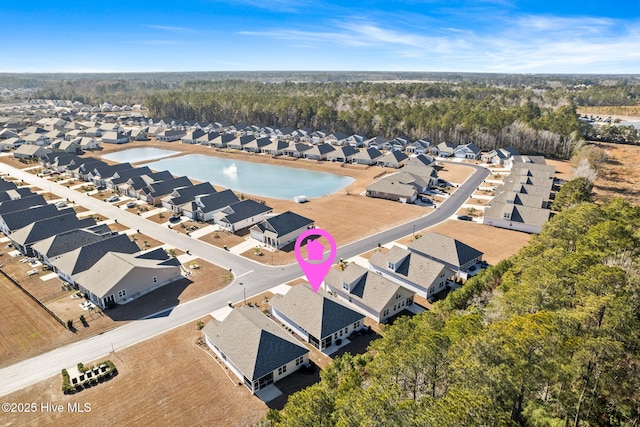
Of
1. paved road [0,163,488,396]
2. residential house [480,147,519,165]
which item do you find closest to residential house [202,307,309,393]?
paved road [0,163,488,396]

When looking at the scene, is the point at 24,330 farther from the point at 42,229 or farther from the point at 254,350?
the point at 254,350

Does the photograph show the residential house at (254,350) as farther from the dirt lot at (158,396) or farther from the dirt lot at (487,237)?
the dirt lot at (487,237)

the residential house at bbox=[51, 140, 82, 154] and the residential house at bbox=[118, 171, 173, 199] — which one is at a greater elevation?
the residential house at bbox=[51, 140, 82, 154]

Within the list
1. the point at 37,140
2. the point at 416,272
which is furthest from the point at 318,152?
the point at 37,140

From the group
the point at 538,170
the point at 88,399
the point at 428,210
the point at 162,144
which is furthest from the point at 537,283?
the point at 162,144

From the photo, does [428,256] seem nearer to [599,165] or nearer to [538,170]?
[538,170]

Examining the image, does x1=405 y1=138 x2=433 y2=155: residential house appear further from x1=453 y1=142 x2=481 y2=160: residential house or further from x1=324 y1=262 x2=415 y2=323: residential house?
x1=324 y1=262 x2=415 y2=323: residential house

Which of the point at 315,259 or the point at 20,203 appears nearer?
the point at 315,259
